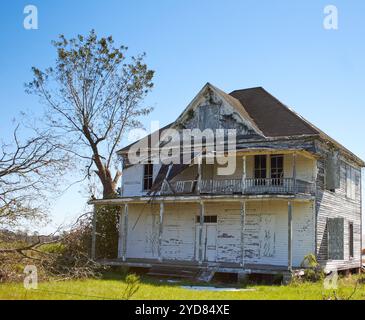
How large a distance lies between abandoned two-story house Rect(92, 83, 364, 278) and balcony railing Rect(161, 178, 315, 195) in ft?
0.14

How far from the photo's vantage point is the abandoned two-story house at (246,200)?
2058 cm

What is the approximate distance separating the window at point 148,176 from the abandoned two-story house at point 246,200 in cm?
5

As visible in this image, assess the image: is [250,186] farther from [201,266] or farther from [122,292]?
[122,292]

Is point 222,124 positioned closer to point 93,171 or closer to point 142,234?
point 142,234

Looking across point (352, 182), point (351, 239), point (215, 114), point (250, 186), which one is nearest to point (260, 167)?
point (250, 186)

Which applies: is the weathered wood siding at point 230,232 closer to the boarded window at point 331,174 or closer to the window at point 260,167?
the window at point 260,167

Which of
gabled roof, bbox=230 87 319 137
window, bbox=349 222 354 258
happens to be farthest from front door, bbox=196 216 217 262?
window, bbox=349 222 354 258

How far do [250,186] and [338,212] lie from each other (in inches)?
203

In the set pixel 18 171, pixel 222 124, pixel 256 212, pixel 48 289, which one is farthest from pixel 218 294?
pixel 222 124

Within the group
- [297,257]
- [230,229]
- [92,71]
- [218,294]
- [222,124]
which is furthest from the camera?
[92,71]

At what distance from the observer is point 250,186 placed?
21.4 m

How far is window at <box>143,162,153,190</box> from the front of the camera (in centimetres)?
2578

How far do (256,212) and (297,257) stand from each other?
2491mm

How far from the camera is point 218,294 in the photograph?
1416 cm
